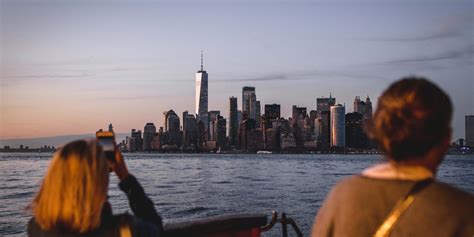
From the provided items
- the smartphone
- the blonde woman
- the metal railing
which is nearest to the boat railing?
the metal railing

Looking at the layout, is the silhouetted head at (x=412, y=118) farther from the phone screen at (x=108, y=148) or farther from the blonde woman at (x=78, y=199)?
the phone screen at (x=108, y=148)

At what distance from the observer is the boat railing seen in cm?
421

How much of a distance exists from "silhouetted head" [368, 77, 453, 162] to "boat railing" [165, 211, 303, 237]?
2.19 metres

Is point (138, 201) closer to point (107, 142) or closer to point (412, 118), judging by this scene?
point (107, 142)

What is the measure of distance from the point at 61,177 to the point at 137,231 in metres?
0.44

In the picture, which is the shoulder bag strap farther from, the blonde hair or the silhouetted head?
the blonde hair

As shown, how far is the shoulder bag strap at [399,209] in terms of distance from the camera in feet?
7.15

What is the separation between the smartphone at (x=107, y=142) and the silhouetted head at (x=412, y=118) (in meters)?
1.44

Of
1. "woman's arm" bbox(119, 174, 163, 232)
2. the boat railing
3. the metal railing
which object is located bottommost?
the metal railing

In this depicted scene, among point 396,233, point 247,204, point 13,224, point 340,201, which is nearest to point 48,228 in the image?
point 340,201

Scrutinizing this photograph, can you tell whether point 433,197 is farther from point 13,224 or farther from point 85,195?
point 13,224

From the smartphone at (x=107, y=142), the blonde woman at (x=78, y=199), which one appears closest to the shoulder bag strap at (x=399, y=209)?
the blonde woman at (x=78, y=199)

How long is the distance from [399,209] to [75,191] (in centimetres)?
137

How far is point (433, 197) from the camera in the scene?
2170 millimetres
